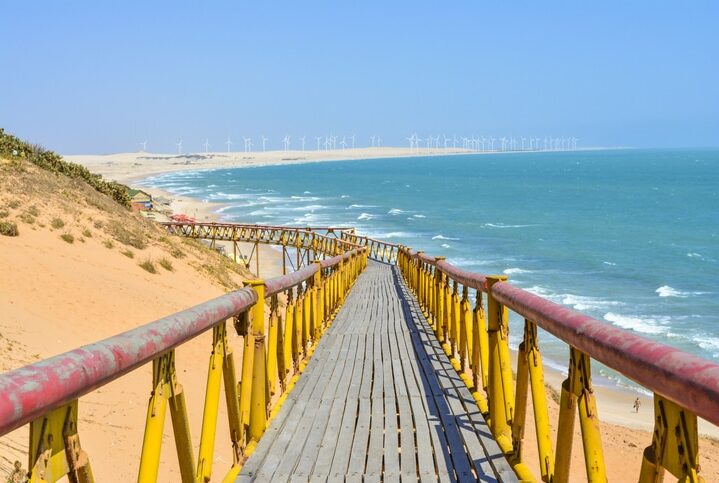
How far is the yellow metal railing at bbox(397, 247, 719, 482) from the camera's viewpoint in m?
1.50

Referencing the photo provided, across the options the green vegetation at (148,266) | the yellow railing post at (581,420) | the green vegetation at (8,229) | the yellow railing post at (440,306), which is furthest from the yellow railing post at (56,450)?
the green vegetation at (148,266)

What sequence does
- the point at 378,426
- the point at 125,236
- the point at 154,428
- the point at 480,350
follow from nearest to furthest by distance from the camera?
the point at 154,428, the point at 378,426, the point at 480,350, the point at 125,236

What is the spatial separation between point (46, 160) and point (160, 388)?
93.2 ft

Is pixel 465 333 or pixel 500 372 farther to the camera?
pixel 465 333

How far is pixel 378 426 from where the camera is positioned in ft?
14.4

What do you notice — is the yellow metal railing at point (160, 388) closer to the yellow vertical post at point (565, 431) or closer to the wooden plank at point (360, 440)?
the wooden plank at point (360, 440)

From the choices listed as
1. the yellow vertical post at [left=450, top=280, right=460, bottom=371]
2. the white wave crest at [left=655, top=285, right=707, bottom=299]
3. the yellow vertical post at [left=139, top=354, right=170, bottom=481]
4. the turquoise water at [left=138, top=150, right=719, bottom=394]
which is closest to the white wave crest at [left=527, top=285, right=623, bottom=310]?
the turquoise water at [left=138, top=150, right=719, bottom=394]

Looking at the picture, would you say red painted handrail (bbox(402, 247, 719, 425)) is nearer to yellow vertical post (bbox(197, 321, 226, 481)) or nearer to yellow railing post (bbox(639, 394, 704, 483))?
yellow railing post (bbox(639, 394, 704, 483))

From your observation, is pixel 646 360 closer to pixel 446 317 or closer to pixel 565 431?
pixel 565 431

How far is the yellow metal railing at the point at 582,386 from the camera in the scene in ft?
4.91

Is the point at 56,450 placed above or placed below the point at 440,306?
above

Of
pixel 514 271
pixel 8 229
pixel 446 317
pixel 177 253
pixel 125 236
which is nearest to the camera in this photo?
pixel 446 317

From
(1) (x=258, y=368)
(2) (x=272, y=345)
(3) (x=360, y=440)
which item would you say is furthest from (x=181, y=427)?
(2) (x=272, y=345)

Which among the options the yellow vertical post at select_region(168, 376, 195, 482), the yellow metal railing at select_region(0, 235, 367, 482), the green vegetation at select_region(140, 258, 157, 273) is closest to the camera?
the yellow metal railing at select_region(0, 235, 367, 482)
